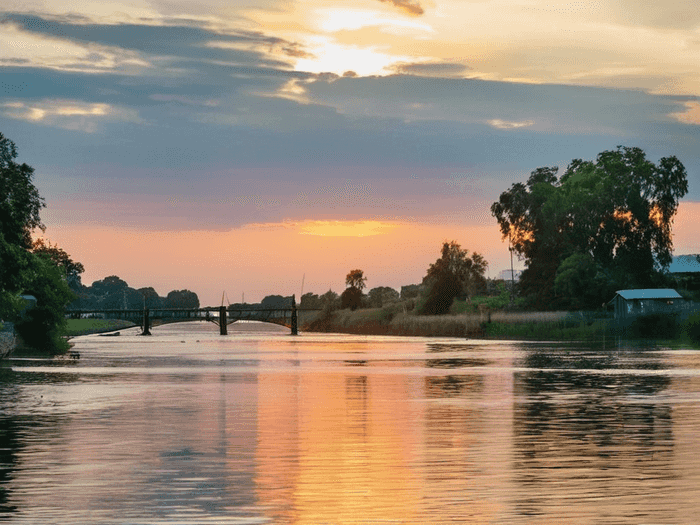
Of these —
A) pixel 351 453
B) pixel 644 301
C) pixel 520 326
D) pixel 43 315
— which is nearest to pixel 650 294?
pixel 644 301

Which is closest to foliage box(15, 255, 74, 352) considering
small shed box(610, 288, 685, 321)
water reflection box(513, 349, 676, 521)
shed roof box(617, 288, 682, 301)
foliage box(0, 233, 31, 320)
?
foliage box(0, 233, 31, 320)

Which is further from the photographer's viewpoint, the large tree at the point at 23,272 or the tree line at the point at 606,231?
the tree line at the point at 606,231

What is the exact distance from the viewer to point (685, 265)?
178 meters

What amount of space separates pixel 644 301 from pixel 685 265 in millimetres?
35442

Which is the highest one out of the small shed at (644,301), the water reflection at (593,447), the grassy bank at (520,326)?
the small shed at (644,301)

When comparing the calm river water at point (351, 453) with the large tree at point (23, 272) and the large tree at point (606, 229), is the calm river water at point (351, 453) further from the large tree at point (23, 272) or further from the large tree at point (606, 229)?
the large tree at point (606, 229)

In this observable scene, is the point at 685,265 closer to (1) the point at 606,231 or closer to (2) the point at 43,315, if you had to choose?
(1) the point at 606,231

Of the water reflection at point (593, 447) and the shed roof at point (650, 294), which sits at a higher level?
the shed roof at point (650, 294)

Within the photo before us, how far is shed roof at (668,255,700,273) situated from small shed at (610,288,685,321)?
24004 millimetres

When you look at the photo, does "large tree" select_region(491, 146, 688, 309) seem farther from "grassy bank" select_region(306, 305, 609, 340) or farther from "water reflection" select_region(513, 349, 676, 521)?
"water reflection" select_region(513, 349, 676, 521)

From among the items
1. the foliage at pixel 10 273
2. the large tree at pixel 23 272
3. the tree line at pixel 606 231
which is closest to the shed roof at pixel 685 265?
the tree line at pixel 606 231

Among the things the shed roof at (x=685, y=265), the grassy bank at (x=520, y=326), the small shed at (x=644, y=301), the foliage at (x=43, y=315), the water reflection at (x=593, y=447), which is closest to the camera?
A: the water reflection at (x=593, y=447)

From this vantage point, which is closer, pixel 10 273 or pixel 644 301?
pixel 10 273

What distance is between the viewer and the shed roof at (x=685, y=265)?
17438cm
